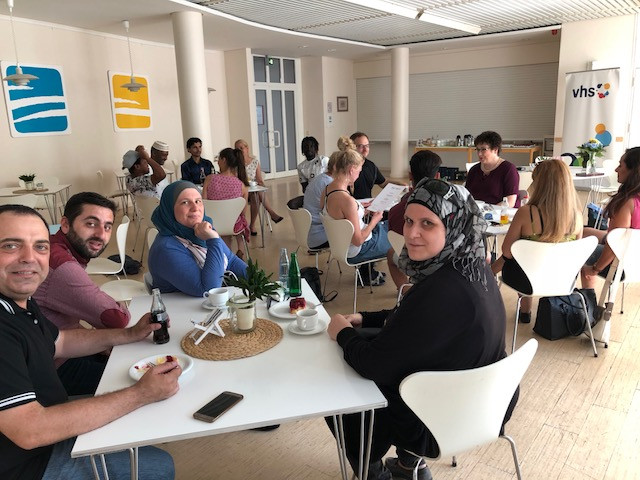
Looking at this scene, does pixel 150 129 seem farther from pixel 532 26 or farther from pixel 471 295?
pixel 471 295

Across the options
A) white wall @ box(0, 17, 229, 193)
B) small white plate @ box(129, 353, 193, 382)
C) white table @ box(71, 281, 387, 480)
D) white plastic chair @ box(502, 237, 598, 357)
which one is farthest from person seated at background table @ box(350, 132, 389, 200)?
white wall @ box(0, 17, 229, 193)

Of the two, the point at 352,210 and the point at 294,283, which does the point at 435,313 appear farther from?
the point at 352,210

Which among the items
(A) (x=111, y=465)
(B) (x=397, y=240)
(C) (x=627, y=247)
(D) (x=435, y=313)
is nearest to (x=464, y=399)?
(D) (x=435, y=313)

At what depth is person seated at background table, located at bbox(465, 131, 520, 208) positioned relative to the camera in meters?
4.40

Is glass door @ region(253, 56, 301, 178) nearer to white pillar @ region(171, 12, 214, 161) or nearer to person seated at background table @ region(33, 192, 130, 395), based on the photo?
white pillar @ region(171, 12, 214, 161)

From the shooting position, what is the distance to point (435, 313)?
1437mm

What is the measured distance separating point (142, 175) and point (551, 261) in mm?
4914

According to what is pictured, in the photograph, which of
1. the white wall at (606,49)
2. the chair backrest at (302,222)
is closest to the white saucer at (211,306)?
the chair backrest at (302,222)

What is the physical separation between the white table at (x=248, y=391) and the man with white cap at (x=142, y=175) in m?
4.40

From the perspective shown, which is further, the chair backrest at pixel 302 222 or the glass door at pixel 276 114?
the glass door at pixel 276 114

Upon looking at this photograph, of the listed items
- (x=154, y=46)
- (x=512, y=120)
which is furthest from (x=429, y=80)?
(x=154, y=46)

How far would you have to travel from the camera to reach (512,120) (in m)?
11.7

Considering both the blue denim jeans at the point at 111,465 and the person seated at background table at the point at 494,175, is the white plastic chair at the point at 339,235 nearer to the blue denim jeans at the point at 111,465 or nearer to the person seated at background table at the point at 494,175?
the person seated at background table at the point at 494,175

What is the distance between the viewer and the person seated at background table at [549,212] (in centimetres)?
290
